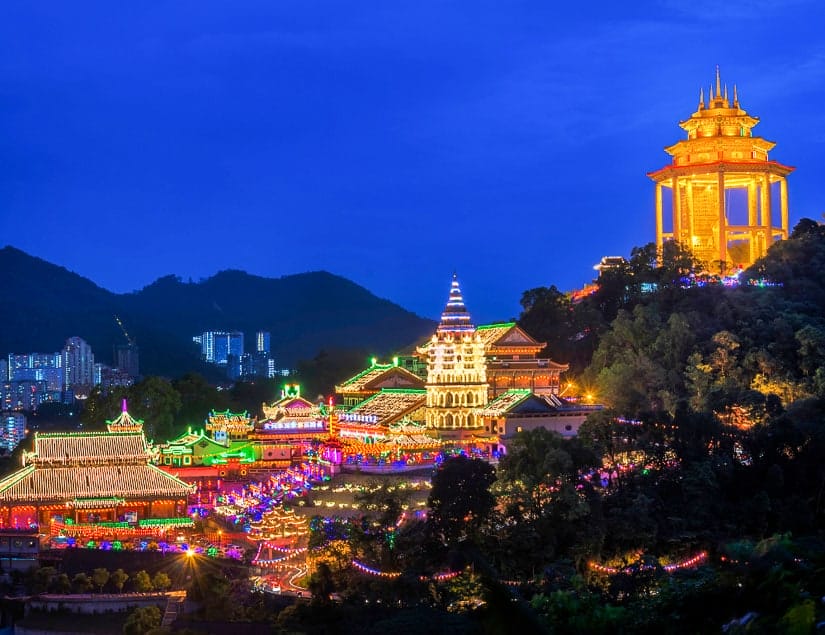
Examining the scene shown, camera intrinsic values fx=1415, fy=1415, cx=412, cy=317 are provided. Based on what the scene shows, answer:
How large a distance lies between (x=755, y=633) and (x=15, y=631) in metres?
16.1

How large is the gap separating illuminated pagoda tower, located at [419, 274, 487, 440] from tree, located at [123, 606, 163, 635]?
13.0 metres

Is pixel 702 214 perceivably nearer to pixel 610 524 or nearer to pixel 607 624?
pixel 610 524

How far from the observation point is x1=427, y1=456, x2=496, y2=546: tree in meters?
26.4

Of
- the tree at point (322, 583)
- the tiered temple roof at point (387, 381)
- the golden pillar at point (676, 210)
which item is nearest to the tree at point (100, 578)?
the tree at point (322, 583)

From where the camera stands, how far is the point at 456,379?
3831 centimetres

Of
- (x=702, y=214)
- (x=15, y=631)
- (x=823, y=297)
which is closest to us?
(x=15, y=631)

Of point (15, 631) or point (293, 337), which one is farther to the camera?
point (293, 337)

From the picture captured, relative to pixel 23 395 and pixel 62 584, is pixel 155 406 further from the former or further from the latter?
pixel 23 395

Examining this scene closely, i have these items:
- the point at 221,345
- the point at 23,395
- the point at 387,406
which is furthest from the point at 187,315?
the point at 387,406

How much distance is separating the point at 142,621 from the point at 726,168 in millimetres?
26996

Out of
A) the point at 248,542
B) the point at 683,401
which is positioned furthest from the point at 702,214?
the point at 248,542

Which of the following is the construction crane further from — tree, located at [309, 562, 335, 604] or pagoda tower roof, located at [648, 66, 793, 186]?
tree, located at [309, 562, 335, 604]

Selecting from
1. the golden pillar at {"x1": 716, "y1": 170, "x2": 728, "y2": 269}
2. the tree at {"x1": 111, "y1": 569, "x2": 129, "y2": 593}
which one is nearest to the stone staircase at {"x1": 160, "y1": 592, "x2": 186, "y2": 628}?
the tree at {"x1": 111, "y1": 569, "x2": 129, "y2": 593}

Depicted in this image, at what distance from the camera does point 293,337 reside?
127 meters
